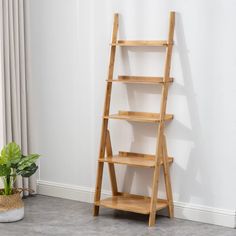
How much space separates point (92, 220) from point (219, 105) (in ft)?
4.32

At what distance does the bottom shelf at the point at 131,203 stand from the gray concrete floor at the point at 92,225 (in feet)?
0.38

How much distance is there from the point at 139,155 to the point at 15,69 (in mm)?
1358

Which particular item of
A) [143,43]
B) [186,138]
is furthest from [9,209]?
[143,43]

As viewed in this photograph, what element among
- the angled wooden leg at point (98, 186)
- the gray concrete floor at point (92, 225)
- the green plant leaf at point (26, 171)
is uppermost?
the green plant leaf at point (26, 171)

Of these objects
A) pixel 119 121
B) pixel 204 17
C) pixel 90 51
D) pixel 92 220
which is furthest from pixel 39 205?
pixel 204 17

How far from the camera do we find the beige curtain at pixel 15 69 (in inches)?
181

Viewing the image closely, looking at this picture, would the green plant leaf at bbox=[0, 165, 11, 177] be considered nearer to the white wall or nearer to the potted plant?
the potted plant

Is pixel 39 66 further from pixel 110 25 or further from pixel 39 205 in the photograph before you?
pixel 39 205

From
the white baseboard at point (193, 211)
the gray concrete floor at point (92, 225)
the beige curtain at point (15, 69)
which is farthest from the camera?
the beige curtain at point (15, 69)

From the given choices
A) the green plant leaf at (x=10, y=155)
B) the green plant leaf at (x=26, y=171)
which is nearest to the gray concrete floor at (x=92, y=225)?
the green plant leaf at (x=26, y=171)

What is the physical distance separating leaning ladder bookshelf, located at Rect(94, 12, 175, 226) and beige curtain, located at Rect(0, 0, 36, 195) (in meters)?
0.86

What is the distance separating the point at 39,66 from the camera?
195 inches

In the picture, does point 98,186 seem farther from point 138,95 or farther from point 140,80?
point 140,80

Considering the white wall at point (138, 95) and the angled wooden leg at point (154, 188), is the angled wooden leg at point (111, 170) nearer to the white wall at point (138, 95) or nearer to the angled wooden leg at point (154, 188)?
the white wall at point (138, 95)
